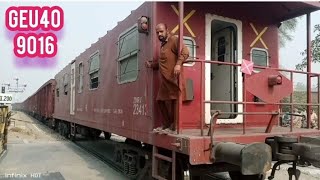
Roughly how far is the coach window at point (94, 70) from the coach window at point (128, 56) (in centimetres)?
197

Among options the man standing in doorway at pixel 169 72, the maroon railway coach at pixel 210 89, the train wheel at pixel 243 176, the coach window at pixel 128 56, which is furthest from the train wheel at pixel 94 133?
the man standing in doorway at pixel 169 72

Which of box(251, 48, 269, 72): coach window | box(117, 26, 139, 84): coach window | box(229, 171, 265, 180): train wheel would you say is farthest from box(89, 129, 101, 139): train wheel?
box(251, 48, 269, 72): coach window

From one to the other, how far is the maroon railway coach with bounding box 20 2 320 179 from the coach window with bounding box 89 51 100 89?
1.06m

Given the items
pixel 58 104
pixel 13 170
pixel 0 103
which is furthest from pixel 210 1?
pixel 58 104

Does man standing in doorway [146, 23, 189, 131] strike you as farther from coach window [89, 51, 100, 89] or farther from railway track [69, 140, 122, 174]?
coach window [89, 51, 100, 89]

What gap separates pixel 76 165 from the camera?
8.86m

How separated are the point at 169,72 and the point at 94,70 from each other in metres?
4.78

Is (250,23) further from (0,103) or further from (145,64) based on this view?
(0,103)

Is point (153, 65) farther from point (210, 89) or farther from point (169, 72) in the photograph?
point (210, 89)

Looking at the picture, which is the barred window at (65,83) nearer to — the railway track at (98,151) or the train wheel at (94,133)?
the railway track at (98,151)

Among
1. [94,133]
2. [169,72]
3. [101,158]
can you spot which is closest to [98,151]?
[94,133]

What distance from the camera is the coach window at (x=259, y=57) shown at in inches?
252

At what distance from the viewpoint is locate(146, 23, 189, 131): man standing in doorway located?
4.58 m

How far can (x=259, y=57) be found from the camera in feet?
21.3
